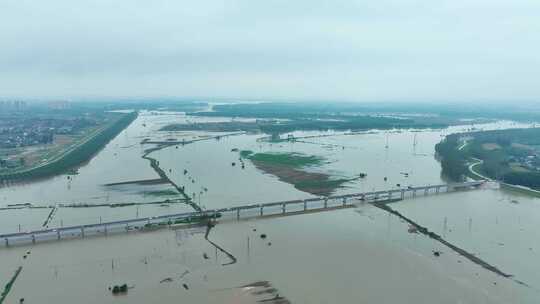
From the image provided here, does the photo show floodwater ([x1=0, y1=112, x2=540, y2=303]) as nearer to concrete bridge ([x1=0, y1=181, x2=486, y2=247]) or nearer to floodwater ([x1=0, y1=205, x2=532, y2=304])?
floodwater ([x1=0, y1=205, x2=532, y2=304])

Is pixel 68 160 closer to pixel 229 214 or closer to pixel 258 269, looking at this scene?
pixel 229 214

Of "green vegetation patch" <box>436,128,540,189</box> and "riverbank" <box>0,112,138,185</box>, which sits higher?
"green vegetation patch" <box>436,128,540,189</box>

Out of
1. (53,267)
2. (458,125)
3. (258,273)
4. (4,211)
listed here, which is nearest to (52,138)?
(4,211)

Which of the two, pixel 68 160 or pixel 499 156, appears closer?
pixel 68 160

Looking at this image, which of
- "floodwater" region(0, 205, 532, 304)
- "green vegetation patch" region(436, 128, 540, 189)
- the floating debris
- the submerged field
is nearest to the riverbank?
the submerged field

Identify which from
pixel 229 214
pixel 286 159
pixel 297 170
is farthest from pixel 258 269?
pixel 286 159

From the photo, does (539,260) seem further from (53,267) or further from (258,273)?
(53,267)

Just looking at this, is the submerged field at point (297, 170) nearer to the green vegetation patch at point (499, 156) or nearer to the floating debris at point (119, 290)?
the green vegetation patch at point (499, 156)
